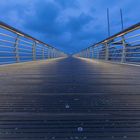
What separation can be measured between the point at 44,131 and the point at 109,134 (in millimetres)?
478

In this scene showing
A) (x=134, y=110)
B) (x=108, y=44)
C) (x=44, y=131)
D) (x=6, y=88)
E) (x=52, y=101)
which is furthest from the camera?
(x=108, y=44)

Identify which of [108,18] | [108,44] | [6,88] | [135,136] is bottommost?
[135,136]

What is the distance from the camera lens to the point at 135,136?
224 centimetres

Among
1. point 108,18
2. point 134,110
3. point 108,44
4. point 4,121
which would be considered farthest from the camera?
point 108,18

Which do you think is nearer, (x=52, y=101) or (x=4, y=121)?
(x=4, y=121)

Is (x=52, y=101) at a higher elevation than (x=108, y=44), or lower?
lower

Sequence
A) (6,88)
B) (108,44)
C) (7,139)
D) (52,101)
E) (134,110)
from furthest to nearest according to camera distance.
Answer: (108,44)
(6,88)
(52,101)
(134,110)
(7,139)

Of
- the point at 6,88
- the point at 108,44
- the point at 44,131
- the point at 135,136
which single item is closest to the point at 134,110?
the point at 135,136

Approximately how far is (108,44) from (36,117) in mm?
10278

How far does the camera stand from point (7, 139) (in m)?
2.17

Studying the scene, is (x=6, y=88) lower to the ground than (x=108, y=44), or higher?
lower

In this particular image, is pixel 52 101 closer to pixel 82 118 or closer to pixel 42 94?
pixel 42 94

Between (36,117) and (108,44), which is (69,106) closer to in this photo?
(36,117)

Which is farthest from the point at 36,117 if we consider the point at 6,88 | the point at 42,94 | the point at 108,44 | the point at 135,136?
the point at 108,44
